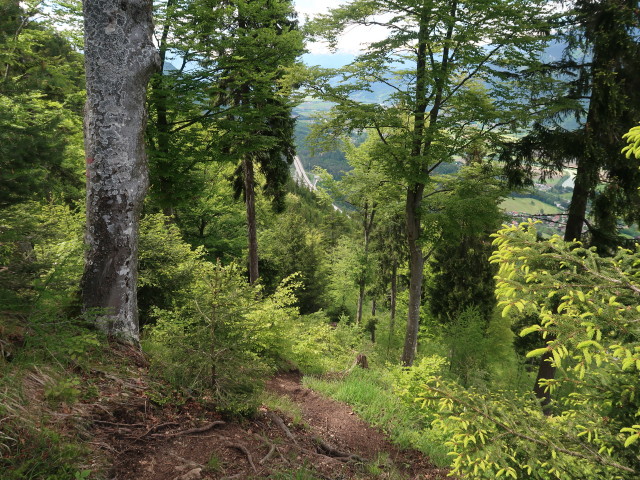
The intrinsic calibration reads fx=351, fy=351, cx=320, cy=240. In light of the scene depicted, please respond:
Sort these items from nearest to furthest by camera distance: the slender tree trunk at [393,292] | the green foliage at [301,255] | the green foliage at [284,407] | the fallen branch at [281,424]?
the fallen branch at [281,424] < the green foliage at [284,407] < the slender tree trunk at [393,292] < the green foliage at [301,255]

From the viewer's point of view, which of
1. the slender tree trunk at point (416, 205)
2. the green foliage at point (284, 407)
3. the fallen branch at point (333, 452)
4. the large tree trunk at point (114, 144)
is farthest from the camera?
the slender tree trunk at point (416, 205)

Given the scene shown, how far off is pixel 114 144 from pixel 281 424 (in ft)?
13.1

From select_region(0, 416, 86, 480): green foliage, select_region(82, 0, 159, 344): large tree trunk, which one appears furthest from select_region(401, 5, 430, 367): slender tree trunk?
select_region(0, 416, 86, 480): green foliage

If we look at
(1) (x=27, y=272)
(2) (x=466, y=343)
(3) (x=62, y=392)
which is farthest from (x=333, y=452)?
(2) (x=466, y=343)

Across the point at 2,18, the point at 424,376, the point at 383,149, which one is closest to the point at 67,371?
the point at 424,376

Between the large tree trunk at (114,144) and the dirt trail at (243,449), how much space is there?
1.45m

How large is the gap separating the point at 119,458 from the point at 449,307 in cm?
1705

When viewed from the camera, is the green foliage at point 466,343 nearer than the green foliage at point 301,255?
Yes

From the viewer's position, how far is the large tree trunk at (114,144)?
13.2ft

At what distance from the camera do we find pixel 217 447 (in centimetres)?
344

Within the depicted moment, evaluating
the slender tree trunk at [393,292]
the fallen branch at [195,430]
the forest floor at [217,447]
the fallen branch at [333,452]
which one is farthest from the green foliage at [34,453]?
the slender tree trunk at [393,292]

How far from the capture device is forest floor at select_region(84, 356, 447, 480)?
9.68ft

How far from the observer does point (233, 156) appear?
8531mm

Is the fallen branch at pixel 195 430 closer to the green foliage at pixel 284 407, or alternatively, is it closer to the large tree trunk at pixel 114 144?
the green foliage at pixel 284 407
